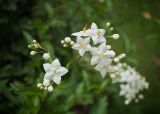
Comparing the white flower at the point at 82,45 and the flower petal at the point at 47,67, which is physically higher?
the white flower at the point at 82,45

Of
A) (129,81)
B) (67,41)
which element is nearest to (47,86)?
(67,41)

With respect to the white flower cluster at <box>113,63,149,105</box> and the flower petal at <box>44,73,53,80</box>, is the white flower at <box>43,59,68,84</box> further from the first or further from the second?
the white flower cluster at <box>113,63,149,105</box>


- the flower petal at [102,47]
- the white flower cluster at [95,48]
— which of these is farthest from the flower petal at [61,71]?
the flower petal at [102,47]

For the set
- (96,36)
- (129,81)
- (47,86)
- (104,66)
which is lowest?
(47,86)

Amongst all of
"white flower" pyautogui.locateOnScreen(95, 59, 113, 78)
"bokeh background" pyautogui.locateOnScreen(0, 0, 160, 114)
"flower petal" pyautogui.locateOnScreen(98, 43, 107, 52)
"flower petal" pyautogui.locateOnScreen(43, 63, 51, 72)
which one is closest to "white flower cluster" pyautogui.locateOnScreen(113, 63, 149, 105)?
"bokeh background" pyautogui.locateOnScreen(0, 0, 160, 114)

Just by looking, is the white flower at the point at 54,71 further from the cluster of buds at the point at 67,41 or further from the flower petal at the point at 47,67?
the cluster of buds at the point at 67,41

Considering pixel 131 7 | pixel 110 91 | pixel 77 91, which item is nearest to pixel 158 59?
pixel 131 7

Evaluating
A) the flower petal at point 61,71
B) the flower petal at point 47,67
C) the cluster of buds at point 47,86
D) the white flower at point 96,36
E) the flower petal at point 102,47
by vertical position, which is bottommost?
the cluster of buds at point 47,86

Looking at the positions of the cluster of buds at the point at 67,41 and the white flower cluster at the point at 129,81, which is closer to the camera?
the cluster of buds at the point at 67,41

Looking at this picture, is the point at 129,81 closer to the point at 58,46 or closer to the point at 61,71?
the point at 58,46
